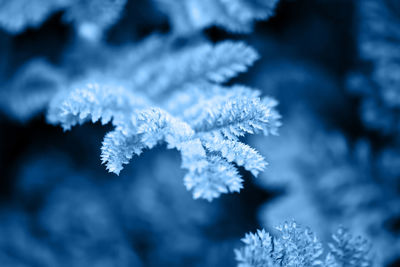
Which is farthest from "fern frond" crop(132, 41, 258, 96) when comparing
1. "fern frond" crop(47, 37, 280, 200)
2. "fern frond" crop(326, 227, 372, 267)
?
"fern frond" crop(326, 227, 372, 267)

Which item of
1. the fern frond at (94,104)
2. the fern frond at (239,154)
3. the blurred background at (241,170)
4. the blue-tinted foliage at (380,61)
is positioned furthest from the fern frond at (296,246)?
the blue-tinted foliage at (380,61)

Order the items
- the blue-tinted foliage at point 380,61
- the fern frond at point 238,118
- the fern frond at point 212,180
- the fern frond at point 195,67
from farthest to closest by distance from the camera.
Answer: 1. the blue-tinted foliage at point 380,61
2. the fern frond at point 195,67
3. the fern frond at point 238,118
4. the fern frond at point 212,180

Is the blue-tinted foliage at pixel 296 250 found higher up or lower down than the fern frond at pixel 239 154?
lower down

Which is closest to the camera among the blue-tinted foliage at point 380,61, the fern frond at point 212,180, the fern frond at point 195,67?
the fern frond at point 212,180

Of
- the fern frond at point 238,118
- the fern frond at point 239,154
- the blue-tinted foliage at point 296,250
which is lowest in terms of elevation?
the blue-tinted foliage at point 296,250

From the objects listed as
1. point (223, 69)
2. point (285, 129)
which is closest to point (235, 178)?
point (223, 69)

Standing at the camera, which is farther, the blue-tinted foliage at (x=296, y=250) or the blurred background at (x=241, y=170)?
the blurred background at (x=241, y=170)

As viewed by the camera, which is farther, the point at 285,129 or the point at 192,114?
the point at 285,129

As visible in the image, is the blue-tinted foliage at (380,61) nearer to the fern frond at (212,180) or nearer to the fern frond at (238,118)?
the fern frond at (238,118)

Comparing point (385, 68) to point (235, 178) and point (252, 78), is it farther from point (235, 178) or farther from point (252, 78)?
point (235, 178)

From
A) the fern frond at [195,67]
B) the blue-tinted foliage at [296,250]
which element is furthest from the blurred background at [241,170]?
the blue-tinted foliage at [296,250]
